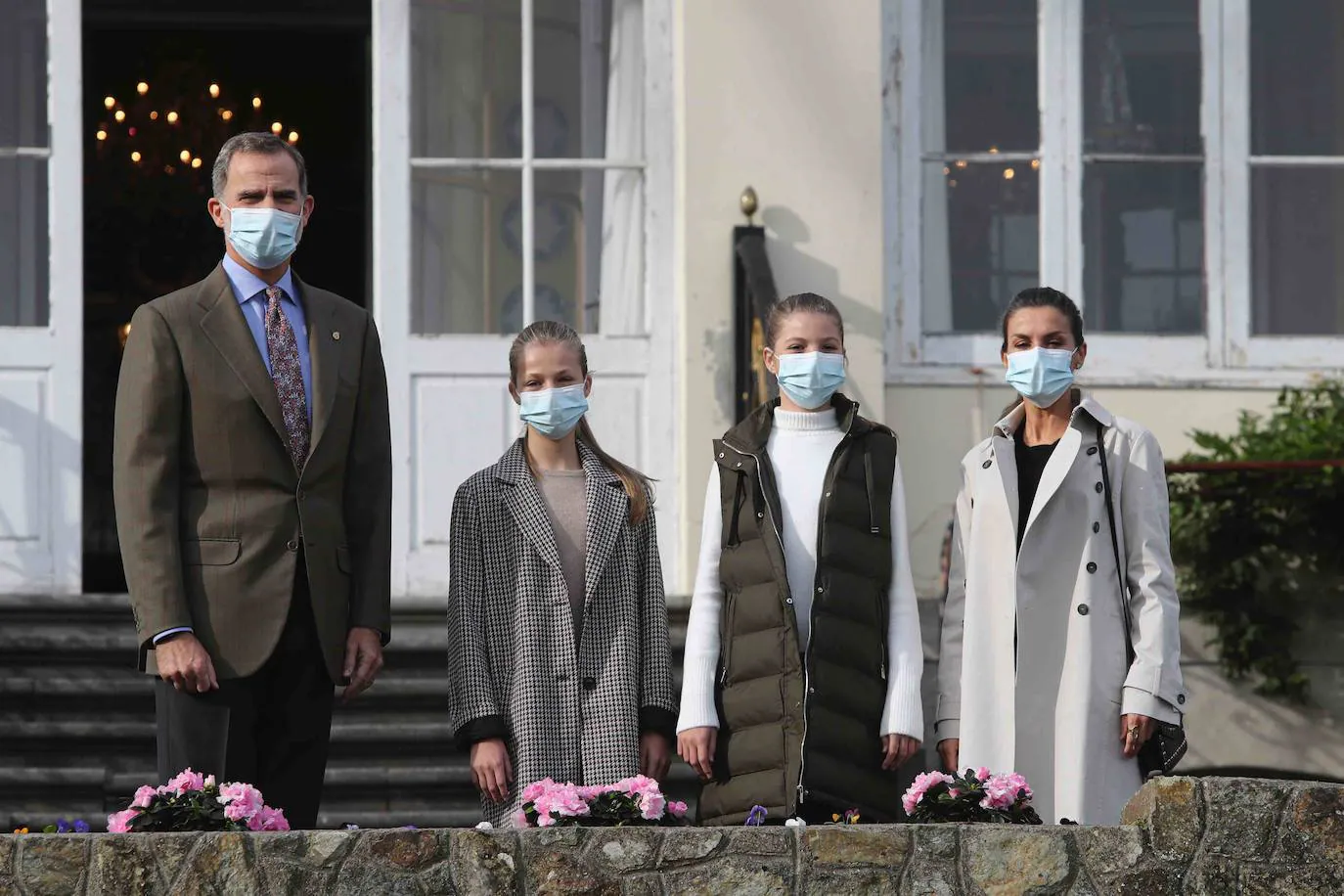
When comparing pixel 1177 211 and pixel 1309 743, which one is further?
pixel 1177 211

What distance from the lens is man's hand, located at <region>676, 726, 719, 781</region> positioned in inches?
195

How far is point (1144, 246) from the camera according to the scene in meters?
8.28

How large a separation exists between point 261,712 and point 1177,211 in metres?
4.76

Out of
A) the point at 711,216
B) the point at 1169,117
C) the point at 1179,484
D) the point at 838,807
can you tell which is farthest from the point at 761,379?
the point at 838,807

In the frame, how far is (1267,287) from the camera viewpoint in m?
8.29

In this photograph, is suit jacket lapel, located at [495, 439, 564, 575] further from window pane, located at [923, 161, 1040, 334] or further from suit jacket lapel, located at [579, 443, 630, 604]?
window pane, located at [923, 161, 1040, 334]

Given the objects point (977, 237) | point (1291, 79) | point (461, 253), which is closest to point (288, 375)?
point (461, 253)

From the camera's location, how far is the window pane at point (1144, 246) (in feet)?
27.1

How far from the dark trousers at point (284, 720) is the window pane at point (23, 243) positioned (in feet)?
11.4

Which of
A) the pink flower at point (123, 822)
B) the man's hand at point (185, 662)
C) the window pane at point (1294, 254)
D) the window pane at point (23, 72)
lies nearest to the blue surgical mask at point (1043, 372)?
the man's hand at point (185, 662)

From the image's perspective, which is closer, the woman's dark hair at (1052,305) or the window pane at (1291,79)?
the woman's dark hair at (1052,305)

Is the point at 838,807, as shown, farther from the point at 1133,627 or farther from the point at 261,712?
the point at 261,712

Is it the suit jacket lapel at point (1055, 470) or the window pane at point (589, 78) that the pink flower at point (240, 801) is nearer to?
A: the suit jacket lapel at point (1055, 470)

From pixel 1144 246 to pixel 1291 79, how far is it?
0.86 metres
